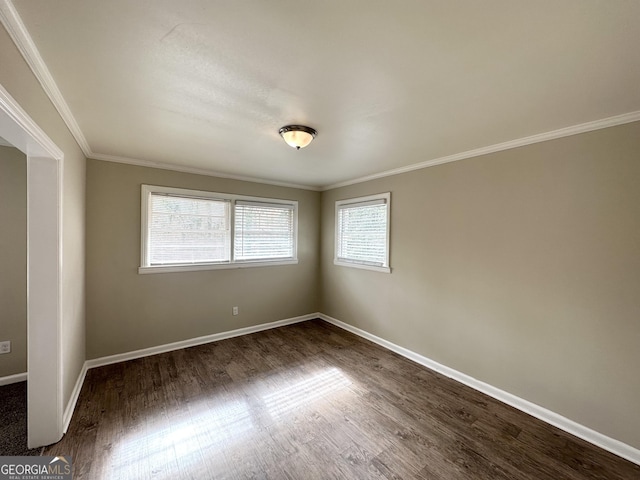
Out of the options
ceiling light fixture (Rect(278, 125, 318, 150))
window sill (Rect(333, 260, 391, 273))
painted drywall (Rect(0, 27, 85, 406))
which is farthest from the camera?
window sill (Rect(333, 260, 391, 273))

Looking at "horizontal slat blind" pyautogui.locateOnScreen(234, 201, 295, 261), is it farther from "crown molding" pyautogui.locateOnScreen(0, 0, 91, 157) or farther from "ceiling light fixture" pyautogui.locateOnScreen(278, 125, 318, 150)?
"crown molding" pyautogui.locateOnScreen(0, 0, 91, 157)

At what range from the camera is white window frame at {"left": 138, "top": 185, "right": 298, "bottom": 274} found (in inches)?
129

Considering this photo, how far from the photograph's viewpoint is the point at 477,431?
2.13 meters

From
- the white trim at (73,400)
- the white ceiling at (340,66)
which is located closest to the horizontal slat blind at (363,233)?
the white ceiling at (340,66)

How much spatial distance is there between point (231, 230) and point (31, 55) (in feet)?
9.01

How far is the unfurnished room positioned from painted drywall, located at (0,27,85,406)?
0.03 m

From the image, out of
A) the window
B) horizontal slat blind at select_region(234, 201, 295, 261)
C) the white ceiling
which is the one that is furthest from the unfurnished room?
horizontal slat blind at select_region(234, 201, 295, 261)

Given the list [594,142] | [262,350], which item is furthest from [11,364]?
[594,142]

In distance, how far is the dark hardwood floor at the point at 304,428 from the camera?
69.6 inches

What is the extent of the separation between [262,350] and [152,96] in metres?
3.10

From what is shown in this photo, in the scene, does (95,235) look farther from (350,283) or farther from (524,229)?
(524,229)

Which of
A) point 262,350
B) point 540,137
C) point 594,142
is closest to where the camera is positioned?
point 594,142

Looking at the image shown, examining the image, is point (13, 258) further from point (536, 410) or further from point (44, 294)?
point (536, 410)

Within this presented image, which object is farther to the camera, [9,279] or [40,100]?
[9,279]
